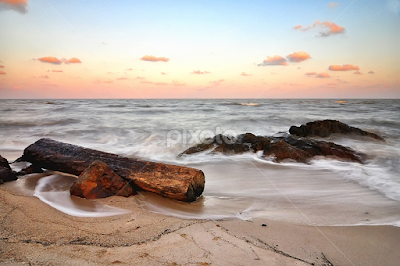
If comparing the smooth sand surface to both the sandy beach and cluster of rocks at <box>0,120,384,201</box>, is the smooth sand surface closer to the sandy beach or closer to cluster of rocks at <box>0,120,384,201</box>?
the sandy beach

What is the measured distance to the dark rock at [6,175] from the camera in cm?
341

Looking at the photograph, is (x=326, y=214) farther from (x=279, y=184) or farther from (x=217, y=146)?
(x=217, y=146)

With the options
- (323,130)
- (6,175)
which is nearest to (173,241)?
(6,175)

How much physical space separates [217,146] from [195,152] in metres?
0.59

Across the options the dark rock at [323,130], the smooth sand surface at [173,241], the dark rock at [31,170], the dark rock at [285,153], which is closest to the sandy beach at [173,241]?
the smooth sand surface at [173,241]

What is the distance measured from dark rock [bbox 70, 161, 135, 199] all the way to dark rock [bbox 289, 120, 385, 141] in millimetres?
6567

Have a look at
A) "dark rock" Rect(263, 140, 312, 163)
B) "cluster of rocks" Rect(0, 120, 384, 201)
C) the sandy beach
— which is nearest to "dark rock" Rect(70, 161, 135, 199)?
"cluster of rocks" Rect(0, 120, 384, 201)

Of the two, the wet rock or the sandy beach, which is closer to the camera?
the sandy beach

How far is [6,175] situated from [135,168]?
181cm

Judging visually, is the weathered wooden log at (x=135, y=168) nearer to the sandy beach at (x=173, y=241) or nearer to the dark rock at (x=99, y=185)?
the dark rock at (x=99, y=185)

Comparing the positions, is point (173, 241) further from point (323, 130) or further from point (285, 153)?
point (323, 130)

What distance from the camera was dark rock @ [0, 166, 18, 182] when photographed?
3.41 metres

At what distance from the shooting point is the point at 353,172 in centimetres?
464

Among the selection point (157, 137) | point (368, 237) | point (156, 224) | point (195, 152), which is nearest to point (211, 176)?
point (195, 152)
